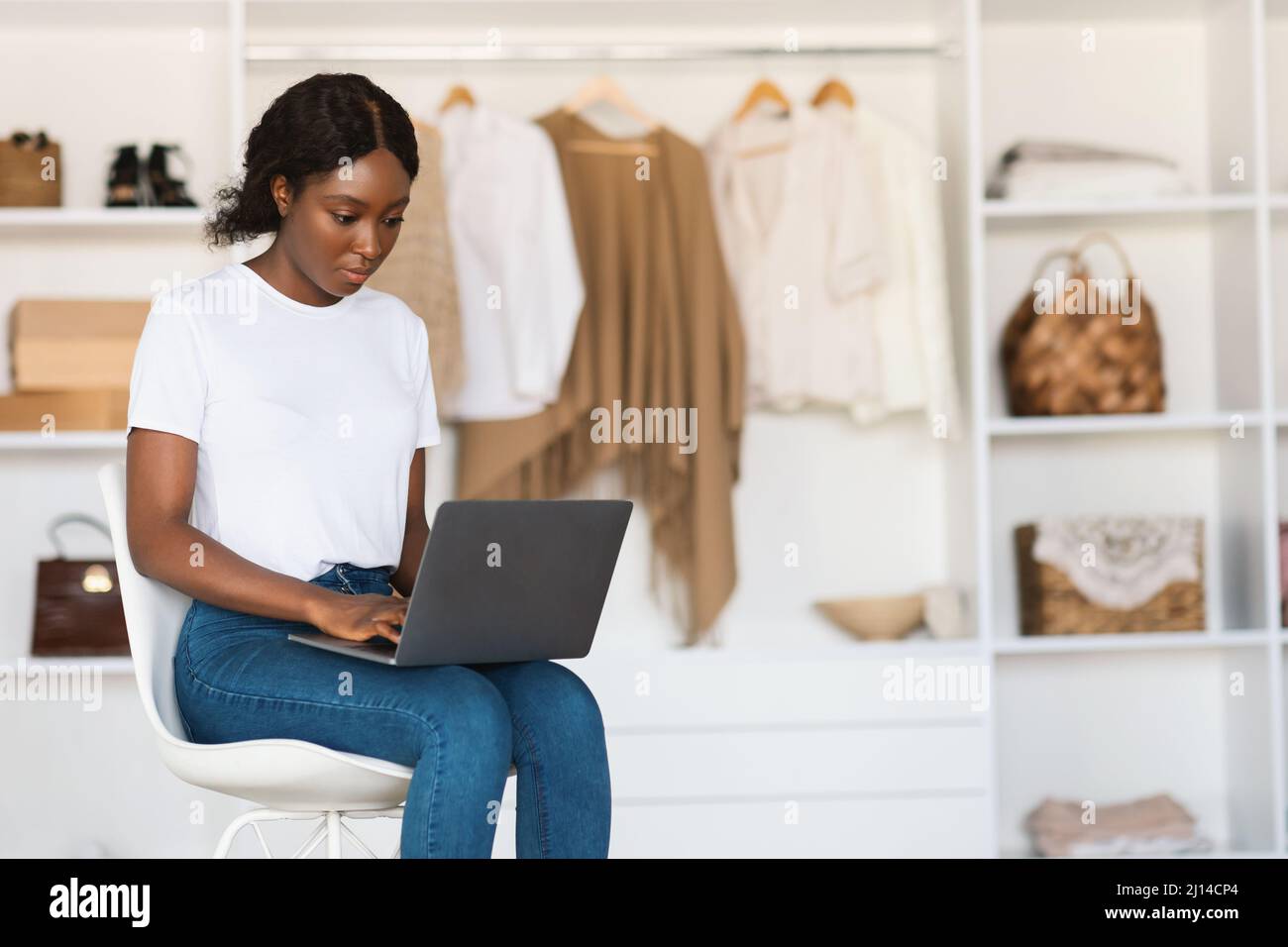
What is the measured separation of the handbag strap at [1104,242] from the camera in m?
2.74

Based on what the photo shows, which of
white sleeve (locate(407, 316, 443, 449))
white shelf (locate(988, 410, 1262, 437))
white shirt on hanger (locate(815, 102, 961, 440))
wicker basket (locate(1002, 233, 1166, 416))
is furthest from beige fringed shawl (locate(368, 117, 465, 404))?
wicker basket (locate(1002, 233, 1166, 416))

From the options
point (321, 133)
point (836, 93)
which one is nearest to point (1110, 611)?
point (836, 93)

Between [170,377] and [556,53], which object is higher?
[556,53]

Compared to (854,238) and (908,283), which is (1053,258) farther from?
(854,238)

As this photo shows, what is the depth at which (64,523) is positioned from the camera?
2.75 meters

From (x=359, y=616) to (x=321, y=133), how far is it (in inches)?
19.3

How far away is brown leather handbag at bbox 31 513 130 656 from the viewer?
2494 millimetres

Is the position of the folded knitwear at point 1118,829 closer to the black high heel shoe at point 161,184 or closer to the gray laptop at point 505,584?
the gray laptop at point 505,584

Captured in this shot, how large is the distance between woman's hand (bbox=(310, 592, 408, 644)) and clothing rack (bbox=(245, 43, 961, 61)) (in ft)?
5.41

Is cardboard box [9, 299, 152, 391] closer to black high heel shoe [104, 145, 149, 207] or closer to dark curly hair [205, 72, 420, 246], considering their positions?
black high heel shoe [104, 145, 149, 207]

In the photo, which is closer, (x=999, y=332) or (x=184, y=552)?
(x=184, y=552)

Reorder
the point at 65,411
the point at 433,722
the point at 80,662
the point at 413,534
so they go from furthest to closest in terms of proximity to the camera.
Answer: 1. the point at 65,411
2. the point at 80,662
3. the point at 413,534
4. the point at 433,722

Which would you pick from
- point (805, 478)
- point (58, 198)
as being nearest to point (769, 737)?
point (805, 478)
